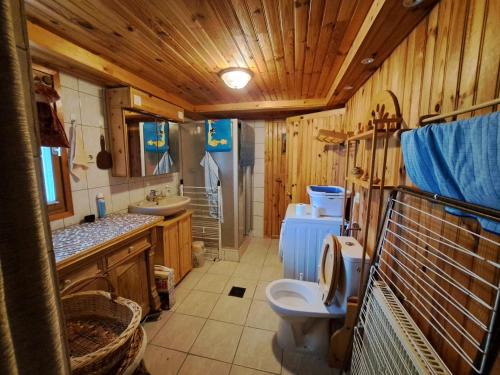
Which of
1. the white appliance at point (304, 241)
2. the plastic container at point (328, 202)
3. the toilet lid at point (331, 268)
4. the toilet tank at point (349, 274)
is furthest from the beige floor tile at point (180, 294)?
the plastic container at point (328, 202)

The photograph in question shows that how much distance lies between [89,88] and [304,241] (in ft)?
7.83

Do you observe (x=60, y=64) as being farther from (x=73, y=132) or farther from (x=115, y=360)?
(x=115, y=360)

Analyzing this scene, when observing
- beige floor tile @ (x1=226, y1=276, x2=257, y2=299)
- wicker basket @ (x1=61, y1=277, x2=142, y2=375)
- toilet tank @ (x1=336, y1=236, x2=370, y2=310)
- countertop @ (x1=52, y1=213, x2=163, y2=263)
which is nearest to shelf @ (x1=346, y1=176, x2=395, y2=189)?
toilet tank @ (x1=336, y1=236, x2=370, y2=310)

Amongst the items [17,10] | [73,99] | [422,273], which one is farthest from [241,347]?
[73,99]

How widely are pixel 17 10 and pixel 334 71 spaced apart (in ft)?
6.75

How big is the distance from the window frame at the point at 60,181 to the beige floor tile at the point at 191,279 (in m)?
1.33

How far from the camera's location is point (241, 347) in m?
1.65

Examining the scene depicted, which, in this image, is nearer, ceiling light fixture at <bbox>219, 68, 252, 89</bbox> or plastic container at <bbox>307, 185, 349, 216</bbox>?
ceiling light fixture at <bbox>219, 68, 252, 89</bbox>

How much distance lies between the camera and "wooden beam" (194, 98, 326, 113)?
2791mm

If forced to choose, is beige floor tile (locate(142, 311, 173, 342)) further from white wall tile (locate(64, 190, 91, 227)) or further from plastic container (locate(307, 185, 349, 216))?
plastic container (locate(307, 185, 349, 216))

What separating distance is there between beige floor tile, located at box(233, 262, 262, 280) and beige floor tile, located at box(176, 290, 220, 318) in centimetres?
47

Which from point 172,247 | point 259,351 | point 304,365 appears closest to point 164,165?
point 172,247

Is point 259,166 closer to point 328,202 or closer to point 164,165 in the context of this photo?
point 164,165

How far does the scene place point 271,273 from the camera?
2709mm
